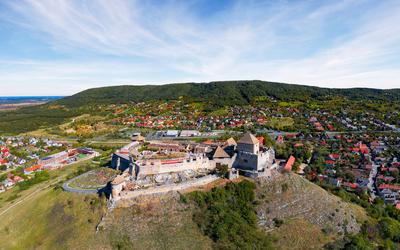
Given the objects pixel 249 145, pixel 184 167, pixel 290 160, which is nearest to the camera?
pixel 184 167

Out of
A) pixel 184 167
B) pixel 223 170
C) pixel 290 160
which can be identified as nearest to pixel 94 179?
pixel 184 167

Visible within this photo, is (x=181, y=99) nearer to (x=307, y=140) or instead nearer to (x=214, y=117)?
(x=214, y=117)

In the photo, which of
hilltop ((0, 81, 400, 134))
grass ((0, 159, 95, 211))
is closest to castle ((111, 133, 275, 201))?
grass ((0, 159, 95, 211))

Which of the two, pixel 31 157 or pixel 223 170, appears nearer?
pixel 223 170

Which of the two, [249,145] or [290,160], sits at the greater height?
[249,145]

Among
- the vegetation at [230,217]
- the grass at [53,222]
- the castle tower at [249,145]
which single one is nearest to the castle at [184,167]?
the castle tower at [249,145]

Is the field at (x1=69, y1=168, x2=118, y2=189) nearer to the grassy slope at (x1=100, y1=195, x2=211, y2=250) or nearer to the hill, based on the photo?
the hill

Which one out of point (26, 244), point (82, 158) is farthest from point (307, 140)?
point (26, 244)

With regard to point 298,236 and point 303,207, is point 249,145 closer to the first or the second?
point 303,207

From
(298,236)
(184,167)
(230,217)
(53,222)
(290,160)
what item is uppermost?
(184,167)
